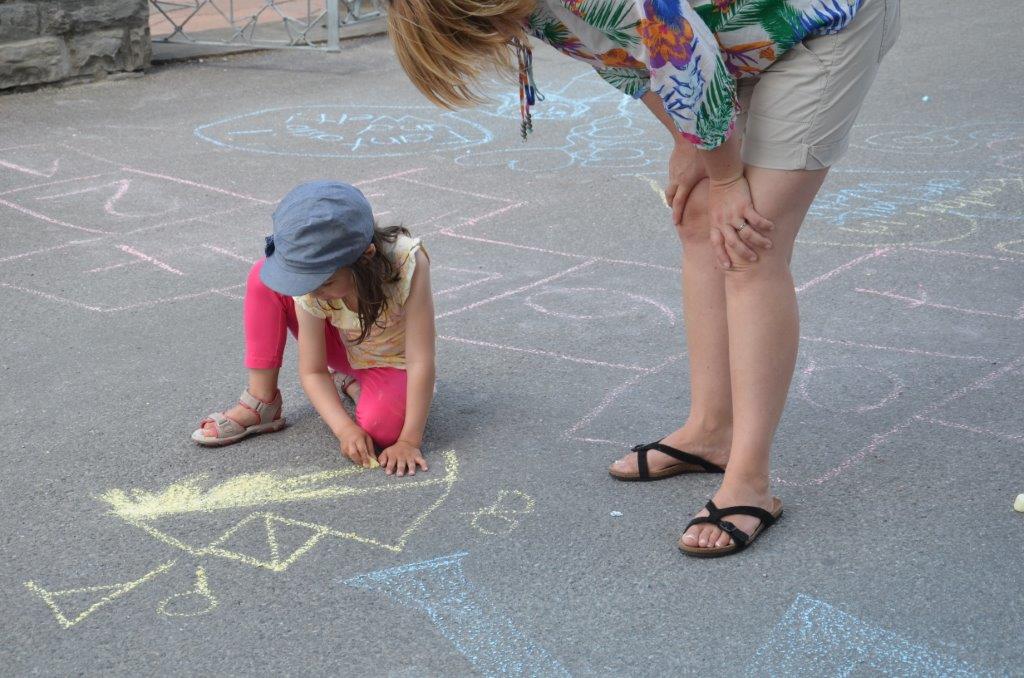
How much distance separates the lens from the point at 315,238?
2.42 metres

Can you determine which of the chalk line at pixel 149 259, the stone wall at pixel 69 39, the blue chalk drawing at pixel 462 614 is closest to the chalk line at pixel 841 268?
the blue chalk drawing at pixel 462 614

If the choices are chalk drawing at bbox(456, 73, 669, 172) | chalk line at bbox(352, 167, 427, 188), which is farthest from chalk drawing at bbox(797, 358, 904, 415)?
chalk line at bbox(352, 167, 427, 188)

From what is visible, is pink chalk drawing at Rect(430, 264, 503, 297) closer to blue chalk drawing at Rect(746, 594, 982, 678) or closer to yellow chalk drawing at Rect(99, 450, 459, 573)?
yellow chalk drawing at Rect(99, 450, 459, 573)

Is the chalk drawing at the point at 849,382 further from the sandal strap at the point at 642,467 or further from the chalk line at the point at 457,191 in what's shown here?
the chalk line at the point at 457,191

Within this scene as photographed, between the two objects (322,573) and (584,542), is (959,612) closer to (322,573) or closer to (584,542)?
(584,542)

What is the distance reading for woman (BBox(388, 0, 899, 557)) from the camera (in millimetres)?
1933

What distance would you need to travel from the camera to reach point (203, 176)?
5363 mm

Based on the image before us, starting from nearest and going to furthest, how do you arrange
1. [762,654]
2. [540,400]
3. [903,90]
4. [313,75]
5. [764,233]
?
[762,654]
[764,233]
[540,400]
[903,90]
[313,75]

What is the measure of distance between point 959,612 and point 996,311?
65.8 inches

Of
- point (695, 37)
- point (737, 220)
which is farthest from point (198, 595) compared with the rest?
point (695, 37)

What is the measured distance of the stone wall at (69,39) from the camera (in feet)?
22.7

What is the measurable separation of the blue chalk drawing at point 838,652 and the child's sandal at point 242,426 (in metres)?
1.41

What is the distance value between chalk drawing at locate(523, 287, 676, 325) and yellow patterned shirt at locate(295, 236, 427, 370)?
2.95ft

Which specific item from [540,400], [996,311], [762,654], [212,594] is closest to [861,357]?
[996,311]
